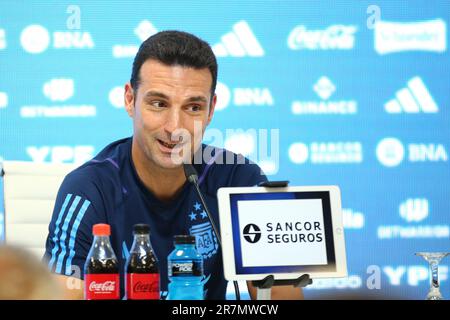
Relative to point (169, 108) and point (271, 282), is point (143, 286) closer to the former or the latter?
point (271, 282)

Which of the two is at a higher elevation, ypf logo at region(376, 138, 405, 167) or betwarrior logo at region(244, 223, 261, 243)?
ypf logo at region(376, 138, 405, 167)

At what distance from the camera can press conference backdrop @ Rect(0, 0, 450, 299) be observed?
3.86 metres

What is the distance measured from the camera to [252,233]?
1544 mm

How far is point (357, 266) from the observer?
12.7ft

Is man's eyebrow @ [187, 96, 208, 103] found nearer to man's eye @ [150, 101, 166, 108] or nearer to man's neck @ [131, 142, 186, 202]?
man's eye @ [150, 101, 166, 108]

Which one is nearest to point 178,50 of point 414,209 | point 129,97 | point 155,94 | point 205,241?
point 155,94

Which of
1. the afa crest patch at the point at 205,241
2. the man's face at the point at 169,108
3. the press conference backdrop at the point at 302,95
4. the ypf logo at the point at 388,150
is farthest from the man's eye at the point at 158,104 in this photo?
the ypf logo at the point at 388,150

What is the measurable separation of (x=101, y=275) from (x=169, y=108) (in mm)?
998

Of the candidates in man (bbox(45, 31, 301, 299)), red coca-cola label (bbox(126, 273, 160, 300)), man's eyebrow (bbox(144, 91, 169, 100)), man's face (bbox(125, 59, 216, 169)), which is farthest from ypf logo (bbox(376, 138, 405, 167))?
red coca-cola label (bbox(126, 273, 160, 300))

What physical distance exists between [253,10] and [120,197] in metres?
1.96

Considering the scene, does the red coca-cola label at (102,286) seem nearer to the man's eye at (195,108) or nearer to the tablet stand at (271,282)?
the tablet stand at (271,282)

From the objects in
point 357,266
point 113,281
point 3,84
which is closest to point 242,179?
point 113,281

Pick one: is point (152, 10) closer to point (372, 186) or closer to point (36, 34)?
point (36, 34)

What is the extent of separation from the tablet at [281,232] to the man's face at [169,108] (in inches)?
32.0
